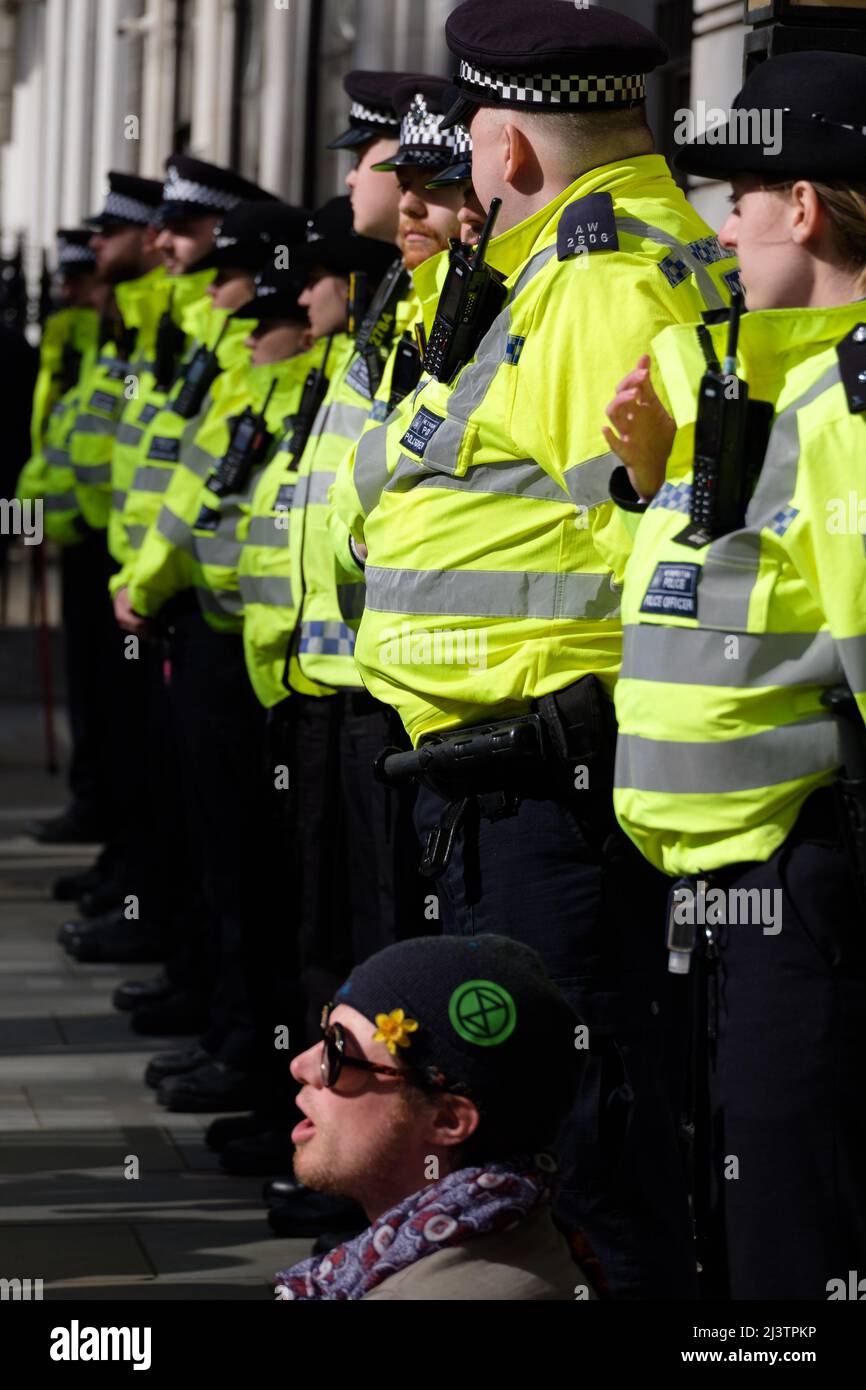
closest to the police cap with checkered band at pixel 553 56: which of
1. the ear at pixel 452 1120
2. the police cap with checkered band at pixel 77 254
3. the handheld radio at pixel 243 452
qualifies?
the ear at pixel 452 1120

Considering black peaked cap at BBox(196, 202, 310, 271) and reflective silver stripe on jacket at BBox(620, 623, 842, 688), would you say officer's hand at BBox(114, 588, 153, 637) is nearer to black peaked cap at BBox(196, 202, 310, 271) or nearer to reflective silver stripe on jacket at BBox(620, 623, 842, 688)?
black peaked cap at BBox(196, 202, 310, 271)

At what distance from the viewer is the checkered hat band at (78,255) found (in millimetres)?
12250

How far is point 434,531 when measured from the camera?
4262mm

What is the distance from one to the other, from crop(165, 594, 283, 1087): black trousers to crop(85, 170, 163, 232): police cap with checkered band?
341cm

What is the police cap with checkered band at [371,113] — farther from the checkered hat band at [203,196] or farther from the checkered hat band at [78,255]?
the checkered hat band at [78,255]

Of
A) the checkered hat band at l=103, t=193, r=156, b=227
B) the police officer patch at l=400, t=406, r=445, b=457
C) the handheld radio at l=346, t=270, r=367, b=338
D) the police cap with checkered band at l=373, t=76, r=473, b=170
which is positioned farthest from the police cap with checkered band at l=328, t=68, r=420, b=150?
the checkered hat band at l=103, t=193, r=156, b=227

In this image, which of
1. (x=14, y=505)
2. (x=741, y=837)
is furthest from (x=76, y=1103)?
(x=14, y=505)

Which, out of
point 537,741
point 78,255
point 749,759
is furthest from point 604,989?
point 78,255

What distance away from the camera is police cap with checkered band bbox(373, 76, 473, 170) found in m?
5.29

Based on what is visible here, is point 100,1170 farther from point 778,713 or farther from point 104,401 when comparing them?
point 104,401

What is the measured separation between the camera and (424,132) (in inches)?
216

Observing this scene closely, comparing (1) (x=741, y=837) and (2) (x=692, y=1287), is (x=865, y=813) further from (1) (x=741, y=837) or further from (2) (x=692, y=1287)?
(2) (x=692, y=1287)

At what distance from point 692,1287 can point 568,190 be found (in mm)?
1899

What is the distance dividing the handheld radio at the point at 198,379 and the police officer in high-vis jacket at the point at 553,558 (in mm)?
3388
